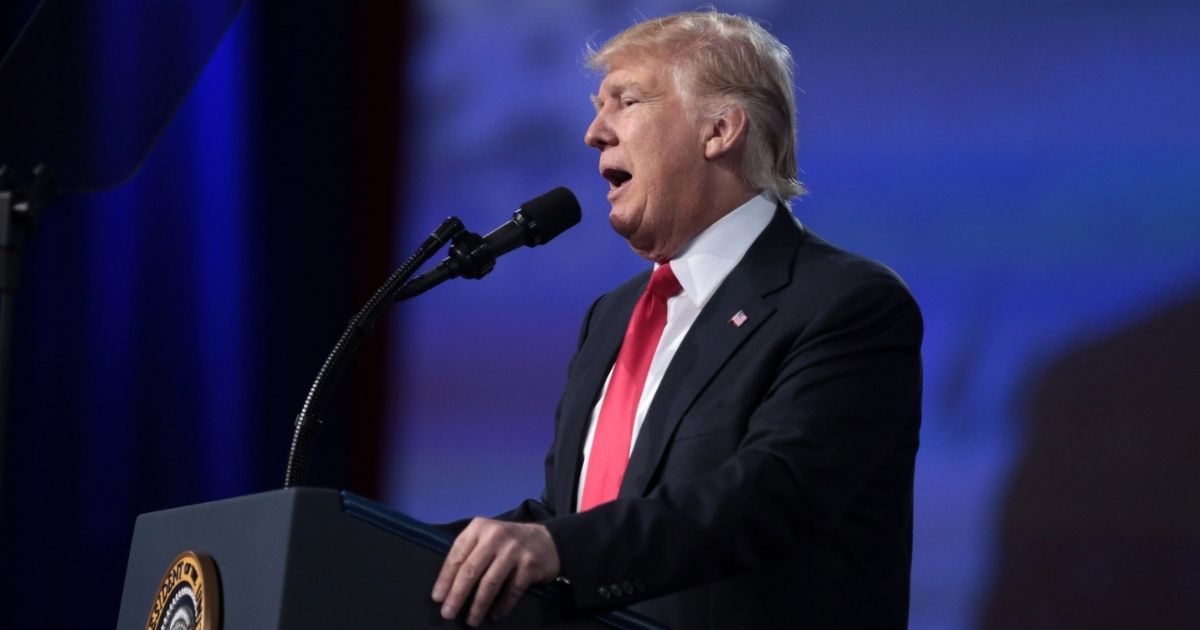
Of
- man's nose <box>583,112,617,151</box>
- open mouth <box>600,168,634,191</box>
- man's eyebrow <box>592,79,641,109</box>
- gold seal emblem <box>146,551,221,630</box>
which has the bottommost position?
gold seal emblem <box>146,551,221,630</box>

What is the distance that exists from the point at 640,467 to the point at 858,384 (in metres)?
0.30

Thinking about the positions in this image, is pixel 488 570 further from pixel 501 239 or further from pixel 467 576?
pixel 501 239

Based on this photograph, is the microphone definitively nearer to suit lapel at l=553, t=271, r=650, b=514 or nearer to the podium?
suit lapel at l=553, t=271, r=650, b=514

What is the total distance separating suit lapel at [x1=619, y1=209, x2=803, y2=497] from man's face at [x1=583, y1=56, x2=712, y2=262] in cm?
20

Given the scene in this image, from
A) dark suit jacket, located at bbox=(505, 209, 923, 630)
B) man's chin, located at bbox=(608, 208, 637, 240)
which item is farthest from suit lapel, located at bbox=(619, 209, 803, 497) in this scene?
man's chin, located at bbox=(608, 208, 637, 240)

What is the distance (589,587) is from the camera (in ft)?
4.42

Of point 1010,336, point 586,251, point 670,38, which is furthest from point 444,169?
point 1010,336

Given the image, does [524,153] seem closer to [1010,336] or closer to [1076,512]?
[1010,336]

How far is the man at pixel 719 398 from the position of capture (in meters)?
1.45

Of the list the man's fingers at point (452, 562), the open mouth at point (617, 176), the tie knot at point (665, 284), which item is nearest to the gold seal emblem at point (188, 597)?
the man's fingers at point (452, 562)

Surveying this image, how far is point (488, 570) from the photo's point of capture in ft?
4.13

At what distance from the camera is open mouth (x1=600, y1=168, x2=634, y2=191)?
2.22m

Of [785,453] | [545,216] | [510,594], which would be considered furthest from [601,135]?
[510,594]

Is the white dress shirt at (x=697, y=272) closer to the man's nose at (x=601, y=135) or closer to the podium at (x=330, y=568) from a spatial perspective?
the man's nose at (x=601, y=135)
